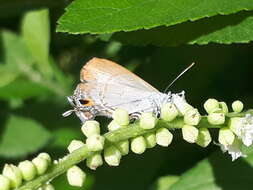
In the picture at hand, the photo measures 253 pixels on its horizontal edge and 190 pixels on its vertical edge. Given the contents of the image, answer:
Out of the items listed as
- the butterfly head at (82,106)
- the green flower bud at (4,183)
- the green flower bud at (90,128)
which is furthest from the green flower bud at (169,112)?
the green flower bud at (4,183)

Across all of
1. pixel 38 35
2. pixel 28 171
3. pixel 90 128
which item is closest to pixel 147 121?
pixel 90 128

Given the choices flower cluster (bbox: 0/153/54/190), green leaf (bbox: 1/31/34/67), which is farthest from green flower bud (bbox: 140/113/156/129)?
green leaf (bbox: 1/31/34/67)

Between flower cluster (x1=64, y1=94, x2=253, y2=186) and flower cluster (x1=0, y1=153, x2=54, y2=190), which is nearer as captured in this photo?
flower cluster (x1=0, y1=153, x2=54, y2=190)

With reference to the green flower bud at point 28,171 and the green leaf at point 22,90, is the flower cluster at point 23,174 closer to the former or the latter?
the green flower bud at point 28,171

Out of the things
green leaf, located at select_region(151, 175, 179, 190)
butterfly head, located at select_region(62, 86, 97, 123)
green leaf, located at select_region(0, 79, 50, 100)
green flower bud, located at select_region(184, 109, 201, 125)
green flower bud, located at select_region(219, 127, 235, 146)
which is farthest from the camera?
green leaf, located at select_region(0, 79, 50, 100)

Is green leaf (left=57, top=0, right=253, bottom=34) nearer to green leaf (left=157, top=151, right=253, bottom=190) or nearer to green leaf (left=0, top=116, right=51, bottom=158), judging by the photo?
green leaf (left=157, top=151, right=253, bottom=190)

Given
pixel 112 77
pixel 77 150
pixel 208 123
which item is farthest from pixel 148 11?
pixel 77 150

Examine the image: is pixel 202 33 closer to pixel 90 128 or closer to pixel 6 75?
Result: pixel 90 128
